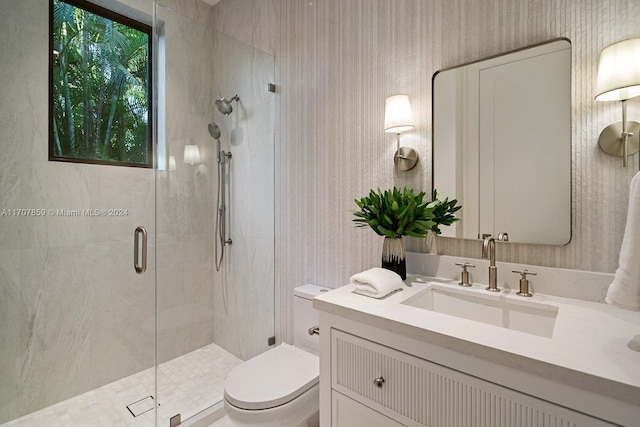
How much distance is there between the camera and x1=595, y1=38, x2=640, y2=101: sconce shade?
0.90m

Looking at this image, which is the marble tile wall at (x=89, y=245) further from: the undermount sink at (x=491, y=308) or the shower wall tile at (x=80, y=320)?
the undermount sink at (x=491, y=308)

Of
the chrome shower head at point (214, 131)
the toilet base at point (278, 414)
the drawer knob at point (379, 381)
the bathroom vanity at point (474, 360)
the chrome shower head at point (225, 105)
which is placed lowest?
the toilet base at point (278, 414)

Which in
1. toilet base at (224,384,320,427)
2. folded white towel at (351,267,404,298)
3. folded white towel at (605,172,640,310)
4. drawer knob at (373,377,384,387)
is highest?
folded white towel at (605,172,640,310)

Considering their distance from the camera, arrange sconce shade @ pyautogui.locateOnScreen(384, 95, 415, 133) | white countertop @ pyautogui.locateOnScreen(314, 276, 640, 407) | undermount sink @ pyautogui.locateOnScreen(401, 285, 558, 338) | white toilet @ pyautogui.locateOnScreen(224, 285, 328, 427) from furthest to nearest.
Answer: sconce shade @ pyautogui.locateOnScreen(384, 95, 415, 133), white toilet @ pyautogui.locateOnScreen(224, 285, 328, 427), undermount sink @ pyautogui.locateOnScreen(401, 285, 558, 338), white countertop @ pyautogui.locateOnScreen(314, 276, 640, 407)

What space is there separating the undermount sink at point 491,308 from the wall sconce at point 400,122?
58cm

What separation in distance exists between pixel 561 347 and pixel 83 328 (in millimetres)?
2380

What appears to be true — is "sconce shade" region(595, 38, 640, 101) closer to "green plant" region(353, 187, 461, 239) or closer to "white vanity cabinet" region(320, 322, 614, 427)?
"green plant" region(353, 187, 461, 239)

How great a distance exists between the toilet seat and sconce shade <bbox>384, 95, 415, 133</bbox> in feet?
4.02

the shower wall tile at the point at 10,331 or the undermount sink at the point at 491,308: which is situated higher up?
the undermount sink at the point at 491,308

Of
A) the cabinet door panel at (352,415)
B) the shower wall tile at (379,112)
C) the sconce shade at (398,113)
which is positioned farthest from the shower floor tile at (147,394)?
the sconce shade at (398,113)

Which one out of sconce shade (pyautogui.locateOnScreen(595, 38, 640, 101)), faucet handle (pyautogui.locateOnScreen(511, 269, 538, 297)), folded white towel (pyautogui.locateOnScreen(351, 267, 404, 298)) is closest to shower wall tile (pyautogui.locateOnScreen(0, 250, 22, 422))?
folded white towel (pyautogui.locateOnScreen(351, 267, 404, 298))

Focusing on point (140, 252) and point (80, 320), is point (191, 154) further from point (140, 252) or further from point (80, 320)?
point (80, 320)

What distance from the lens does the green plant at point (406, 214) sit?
1257 millimetres

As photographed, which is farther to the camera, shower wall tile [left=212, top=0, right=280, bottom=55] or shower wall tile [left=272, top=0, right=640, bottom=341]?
shower wall tile [left=212, top=0, right=280, bottom=55]
